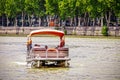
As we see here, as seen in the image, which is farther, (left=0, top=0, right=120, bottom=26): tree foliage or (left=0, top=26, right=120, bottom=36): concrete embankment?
(left=0, top=0, right=120, bottom=26): tree foliage

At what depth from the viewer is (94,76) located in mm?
35000

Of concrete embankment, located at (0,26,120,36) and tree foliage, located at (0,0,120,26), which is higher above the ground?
tree foliage, located at (0,0,120,26)

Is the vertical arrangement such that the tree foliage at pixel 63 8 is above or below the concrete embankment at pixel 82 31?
above

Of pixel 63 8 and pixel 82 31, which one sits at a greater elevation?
pixel 63 8

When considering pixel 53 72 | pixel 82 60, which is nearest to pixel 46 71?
pixel 53 72

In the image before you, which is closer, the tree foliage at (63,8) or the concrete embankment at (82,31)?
the concrete embankment at (82,31)

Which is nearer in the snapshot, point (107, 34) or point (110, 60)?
point (110, 60)

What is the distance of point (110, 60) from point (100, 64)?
410cm

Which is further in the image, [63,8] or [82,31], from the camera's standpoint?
[63,8]

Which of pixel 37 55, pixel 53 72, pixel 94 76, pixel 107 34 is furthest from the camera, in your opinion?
pixel 107 34

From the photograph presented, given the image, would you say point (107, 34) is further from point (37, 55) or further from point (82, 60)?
point (37, 55)

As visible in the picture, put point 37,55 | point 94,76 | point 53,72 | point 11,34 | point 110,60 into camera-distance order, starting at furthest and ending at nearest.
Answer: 1. point 11,34
2. point 110,60
3. point 37,55
4. point 53,72
5. point 94,76

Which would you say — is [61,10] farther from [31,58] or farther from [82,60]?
[31,58]

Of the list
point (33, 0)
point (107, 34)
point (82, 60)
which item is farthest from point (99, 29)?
point (82, 60)
